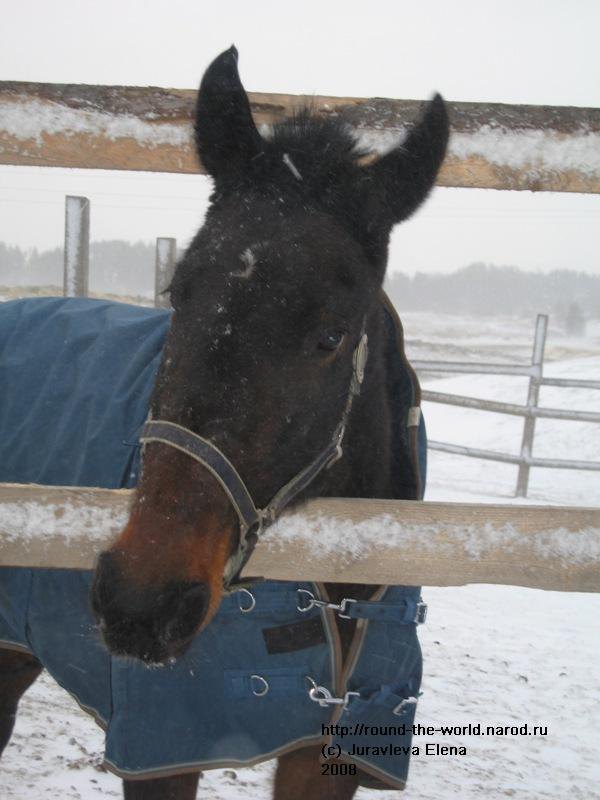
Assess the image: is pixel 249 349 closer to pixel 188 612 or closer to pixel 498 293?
pixel 188 612

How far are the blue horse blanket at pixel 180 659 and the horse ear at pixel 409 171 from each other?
491 mm

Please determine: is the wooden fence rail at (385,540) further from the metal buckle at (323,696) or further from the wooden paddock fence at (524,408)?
the wooden paddock fence at (524,408)

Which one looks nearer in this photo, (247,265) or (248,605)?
(247,265)

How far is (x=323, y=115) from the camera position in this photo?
6.39 ft

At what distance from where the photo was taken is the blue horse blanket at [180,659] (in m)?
1.94

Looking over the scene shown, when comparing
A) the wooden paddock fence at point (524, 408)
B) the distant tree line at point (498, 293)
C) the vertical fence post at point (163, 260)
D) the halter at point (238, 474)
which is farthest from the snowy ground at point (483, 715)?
the distant tree line at point (498, 293)

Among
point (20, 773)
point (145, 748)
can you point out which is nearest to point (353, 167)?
point (145, 748)

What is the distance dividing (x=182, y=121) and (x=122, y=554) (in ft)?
3.81

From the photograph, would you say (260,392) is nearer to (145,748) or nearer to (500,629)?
(145,748)

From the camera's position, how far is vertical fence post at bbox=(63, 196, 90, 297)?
4867mm

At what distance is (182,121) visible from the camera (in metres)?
1.94

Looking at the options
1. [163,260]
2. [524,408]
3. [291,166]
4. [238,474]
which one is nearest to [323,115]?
[291,166]

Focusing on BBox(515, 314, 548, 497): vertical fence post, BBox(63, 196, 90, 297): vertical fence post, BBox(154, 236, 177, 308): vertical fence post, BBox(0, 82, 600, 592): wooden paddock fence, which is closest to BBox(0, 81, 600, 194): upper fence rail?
BBox(0, 82, 600, 592): wooden paddock fence

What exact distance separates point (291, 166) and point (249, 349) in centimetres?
58
